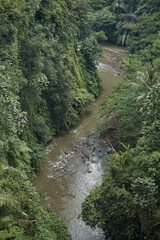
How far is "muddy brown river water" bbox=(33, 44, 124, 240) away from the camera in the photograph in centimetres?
1246

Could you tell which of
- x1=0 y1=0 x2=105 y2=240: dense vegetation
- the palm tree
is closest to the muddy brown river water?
x1=0 y1=0 x2=105 y2=240: dense vegetation

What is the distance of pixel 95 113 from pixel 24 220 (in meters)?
15.0

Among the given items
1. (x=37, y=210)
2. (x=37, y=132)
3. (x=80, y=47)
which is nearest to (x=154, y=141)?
(x=37, y=210)

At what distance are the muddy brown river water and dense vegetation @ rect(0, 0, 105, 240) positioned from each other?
2.61ft

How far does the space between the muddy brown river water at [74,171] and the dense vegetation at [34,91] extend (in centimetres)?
80

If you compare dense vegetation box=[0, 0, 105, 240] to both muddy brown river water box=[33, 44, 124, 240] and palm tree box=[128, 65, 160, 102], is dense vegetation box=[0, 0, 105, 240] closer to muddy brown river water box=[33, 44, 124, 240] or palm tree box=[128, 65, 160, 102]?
muddy brown river water box=[33, 44, 124, 240]

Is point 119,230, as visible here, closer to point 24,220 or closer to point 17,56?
point 24,220

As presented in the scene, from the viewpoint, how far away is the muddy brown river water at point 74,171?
12.5m

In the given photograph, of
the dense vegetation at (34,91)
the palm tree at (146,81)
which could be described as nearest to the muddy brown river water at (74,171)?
the dense vegetation at (34,91)

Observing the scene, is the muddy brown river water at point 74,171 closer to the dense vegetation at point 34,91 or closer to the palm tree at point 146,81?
the dense vegetation at point 34,91

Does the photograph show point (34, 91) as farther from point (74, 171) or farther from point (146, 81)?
point (146, 81)

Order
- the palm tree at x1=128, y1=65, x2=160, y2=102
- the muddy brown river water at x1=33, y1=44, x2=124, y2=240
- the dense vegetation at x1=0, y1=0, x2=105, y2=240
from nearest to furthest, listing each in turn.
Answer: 1. the dense vegetation at x1=0, y1=0, x2=105, y2=240
2. the muddy brown river water at x1=33, y1=44, x2=124, y2=240
3. the palm tree at x1=128, y1=65, x2=160, y2=102

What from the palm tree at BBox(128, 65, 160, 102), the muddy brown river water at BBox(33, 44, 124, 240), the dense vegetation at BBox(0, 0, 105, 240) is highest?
the dense vegetation at BBox(0, 0, 105, 240)

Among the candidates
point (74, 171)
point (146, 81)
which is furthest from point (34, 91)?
point (146, 81)
